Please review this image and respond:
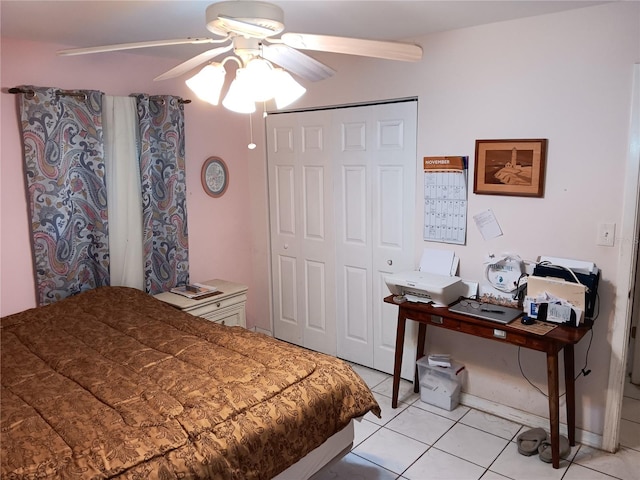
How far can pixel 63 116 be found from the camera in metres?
2.97

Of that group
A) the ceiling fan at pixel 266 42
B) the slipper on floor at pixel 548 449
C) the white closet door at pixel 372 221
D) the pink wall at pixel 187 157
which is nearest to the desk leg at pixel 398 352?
the white closet door at pixel 372 221

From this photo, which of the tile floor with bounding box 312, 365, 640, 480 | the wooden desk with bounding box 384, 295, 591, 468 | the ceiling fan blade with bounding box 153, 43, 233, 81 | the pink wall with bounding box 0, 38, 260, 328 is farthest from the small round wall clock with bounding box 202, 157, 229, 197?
the tile floor with bounding box 312, 365, 640, 480

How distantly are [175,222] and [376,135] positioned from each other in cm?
157

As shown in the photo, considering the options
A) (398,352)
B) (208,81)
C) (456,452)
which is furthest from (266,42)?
(456,452)

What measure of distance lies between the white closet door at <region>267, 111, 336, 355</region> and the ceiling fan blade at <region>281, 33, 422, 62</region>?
1749 millimetres

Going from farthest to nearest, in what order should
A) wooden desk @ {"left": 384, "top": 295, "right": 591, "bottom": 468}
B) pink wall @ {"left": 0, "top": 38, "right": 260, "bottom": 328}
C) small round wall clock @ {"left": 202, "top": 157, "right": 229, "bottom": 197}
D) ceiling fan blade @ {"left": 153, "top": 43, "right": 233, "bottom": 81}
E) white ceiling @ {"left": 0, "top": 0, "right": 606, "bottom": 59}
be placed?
small round wall clock @ {"left": 202, "top": 157, "right": 229, "bottom": 197} < pink wall @ {"left": 0, "top": 38, "right": 260, "bottom": 328} < wooden desk @ {"left": 384, "top": 295, "right": 591, "bottom": 468} < white ceiling @ {"left": 0, "top": 0, "right": 606, "bottom": 59} < ceiling fan blade @ {"left": 153, "top": 43, "right": 233, "bottom": 81}

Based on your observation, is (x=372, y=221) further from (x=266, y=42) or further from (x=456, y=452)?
(x=266, y=42)

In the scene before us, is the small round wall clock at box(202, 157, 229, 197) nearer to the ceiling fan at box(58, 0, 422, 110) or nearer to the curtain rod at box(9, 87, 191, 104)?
the curtain rod at box(9, 87, 191, 104)

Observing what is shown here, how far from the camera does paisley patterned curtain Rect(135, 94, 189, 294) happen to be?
3361 millimetres

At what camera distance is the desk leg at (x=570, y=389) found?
259 centimetres

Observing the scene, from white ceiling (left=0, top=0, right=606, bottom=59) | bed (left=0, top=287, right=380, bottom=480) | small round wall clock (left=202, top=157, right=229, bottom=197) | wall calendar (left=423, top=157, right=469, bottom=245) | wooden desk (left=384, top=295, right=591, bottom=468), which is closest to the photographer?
bed (left=0, top=287, right=380, bottom=480)

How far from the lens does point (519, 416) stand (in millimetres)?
2953

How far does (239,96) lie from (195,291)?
2.02 m

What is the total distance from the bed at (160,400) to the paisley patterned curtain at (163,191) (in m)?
0.81
